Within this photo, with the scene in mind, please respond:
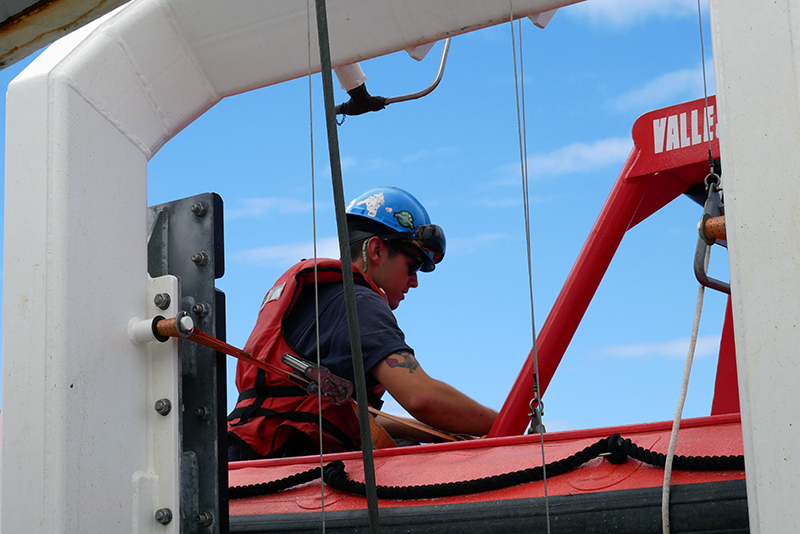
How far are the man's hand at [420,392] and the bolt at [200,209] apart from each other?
79 centimetres

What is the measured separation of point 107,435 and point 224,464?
0.23 m

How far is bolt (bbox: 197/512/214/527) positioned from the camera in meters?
1.48

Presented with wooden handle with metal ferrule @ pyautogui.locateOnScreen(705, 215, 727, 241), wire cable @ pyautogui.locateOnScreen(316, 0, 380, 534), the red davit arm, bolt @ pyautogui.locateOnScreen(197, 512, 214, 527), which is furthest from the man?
wooden handle with metal ferrule @ pyautogui.locateOnScreen(705, 215, 727, 241)

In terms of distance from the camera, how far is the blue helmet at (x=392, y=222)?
9.65 feet

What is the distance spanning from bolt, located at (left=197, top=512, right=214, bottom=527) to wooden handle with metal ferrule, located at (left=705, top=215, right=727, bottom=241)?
95cm

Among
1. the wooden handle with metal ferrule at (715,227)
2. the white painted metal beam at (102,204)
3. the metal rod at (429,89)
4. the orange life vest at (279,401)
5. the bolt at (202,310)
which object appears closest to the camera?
the wooden handle with metal ferrule at (715,227)

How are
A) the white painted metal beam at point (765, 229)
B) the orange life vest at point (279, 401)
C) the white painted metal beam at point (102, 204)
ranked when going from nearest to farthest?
1. the white painted metal beam at point (765, 229)
2. the white painted metal beam at point (102, 204)
3. the orange life vest at point (279, 401)

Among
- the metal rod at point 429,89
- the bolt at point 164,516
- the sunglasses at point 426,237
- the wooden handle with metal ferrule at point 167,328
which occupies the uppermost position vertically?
the metal rod at point 429,89

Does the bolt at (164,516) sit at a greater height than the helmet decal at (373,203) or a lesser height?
lesser

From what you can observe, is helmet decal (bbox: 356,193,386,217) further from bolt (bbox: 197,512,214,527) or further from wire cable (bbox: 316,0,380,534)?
wire cable (bbox: 316,0,380,534)

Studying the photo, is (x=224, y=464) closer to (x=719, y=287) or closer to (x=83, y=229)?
(x=83, y=229)

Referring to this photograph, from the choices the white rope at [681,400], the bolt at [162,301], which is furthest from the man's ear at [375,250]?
the white rope at [681,400]

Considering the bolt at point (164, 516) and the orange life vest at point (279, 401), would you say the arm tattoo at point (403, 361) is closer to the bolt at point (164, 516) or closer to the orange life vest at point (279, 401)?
the orange life vest at point (279, 401)

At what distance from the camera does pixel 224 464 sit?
153 centimetres
